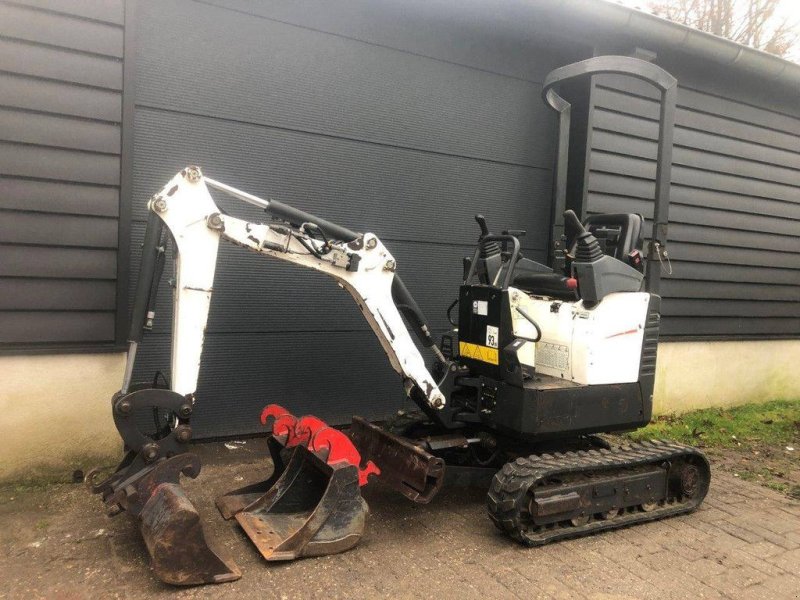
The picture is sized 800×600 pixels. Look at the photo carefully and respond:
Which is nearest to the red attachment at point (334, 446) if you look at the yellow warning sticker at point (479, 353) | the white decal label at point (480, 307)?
the yellow warning sticker at point (479, 353)

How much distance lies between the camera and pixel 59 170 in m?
4.14

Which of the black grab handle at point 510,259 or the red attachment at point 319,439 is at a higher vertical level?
the black grab handle at point 510,259

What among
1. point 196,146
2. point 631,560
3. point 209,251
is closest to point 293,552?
point 209,251

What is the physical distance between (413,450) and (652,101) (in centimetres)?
480

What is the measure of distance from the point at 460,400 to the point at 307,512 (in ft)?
3.96

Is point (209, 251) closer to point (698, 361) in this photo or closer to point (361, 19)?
point (361, 19)

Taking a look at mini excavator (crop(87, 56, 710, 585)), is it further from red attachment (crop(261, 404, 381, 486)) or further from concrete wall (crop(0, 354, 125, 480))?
concrete wall (crop(0, 354, 125, 480))

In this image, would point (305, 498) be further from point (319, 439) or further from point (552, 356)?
point (552, 356)

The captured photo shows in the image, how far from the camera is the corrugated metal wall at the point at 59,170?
4.01 m

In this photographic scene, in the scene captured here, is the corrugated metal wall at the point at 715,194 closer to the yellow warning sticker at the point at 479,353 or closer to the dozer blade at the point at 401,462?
the yellow warning sticker at the point at 479,353

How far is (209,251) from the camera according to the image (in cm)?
333

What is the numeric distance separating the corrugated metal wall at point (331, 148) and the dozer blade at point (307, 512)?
5.13 ft

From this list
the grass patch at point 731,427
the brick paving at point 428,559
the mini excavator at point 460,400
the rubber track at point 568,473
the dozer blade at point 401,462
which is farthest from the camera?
the grass patch at point 731,427

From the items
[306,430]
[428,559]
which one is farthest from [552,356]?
[306,430]
